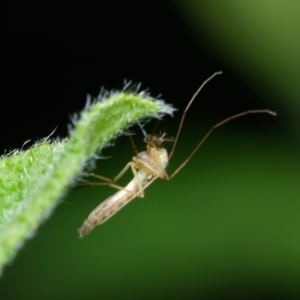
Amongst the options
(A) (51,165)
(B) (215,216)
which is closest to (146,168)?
(B) (215,216)

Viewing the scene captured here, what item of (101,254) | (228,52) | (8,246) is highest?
(8,246)

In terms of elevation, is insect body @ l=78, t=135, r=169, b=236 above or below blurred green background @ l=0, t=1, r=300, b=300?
above

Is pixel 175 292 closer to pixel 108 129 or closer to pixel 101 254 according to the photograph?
pixel 101 254

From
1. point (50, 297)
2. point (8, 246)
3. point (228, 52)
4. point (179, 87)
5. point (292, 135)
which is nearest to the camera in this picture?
point (8, 246)

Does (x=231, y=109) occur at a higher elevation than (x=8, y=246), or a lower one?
lower

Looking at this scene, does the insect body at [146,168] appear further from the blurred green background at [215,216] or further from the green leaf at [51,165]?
the green leaf at [51,165]

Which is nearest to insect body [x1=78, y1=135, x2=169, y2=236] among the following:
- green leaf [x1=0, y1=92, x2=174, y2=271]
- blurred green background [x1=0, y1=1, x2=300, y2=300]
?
blurred green background [x1=0, y1=1, x2=300, y2=300]

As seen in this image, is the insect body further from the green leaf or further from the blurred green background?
the green leaf

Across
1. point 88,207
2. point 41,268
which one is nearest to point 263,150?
point 88,207
